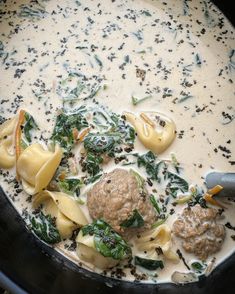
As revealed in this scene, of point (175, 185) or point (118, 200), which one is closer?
point (118, 200)

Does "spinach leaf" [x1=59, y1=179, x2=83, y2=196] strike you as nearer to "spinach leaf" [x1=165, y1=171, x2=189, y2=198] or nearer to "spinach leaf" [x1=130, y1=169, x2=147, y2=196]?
"spinach leaf" [x1=130, y1=169, x2=147, y2=196]

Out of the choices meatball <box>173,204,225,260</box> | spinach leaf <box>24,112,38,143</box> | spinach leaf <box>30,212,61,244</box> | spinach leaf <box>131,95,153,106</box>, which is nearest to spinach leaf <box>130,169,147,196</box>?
meatball <box>173,204,225,260</box>

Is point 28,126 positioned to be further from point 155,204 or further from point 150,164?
point 155,204

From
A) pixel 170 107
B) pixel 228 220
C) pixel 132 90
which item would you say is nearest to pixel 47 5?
pixel 132 90

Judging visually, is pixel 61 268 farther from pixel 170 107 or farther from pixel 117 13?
pixel 117 13

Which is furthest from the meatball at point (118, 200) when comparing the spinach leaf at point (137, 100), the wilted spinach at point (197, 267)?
the spinach leaf at point (137, 100)

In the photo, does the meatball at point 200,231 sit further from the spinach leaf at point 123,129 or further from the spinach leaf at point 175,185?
the spinach leaf at point 123,129

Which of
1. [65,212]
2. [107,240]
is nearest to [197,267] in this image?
[107,240]
